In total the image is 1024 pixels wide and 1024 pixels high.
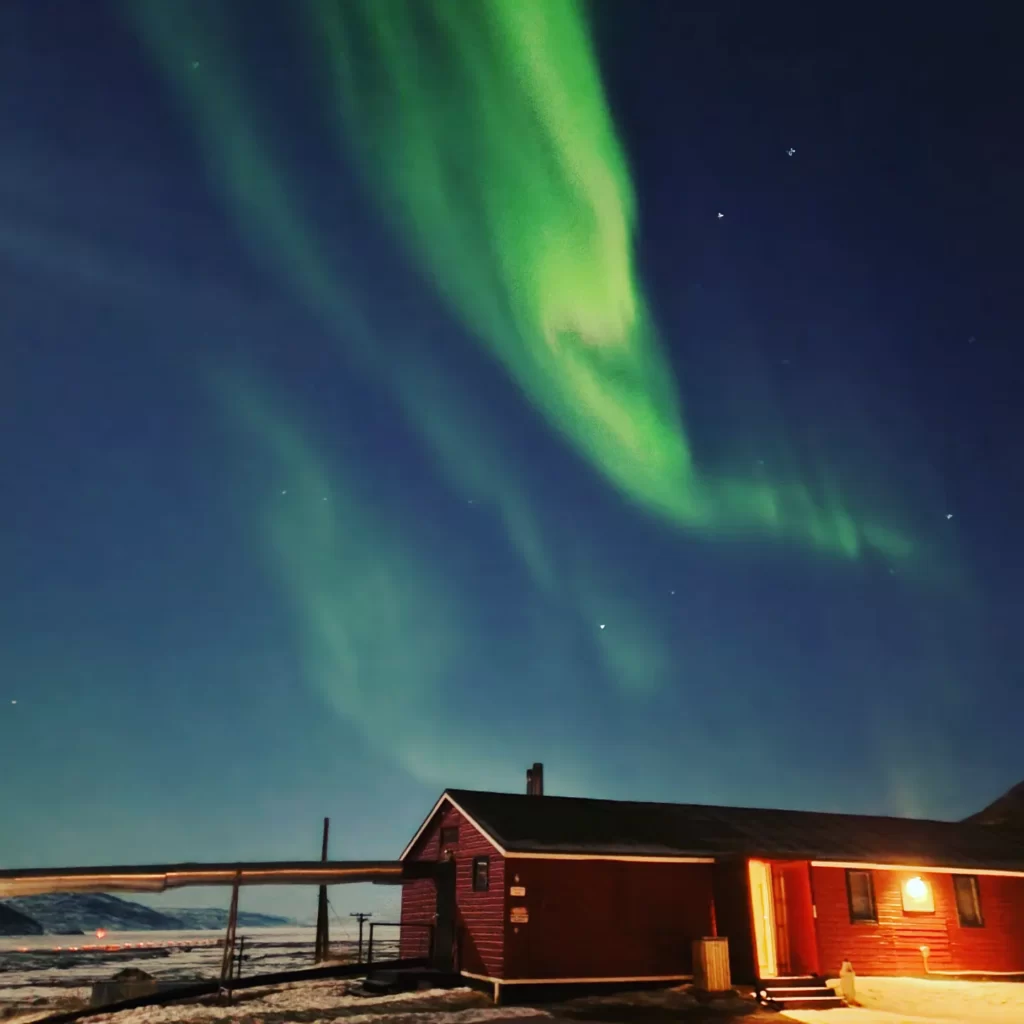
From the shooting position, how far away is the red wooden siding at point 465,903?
962 inches

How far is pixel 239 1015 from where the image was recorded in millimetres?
20250

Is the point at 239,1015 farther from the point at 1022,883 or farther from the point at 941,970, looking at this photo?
the point at 1022,883

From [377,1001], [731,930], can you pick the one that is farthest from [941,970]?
[377,1001]

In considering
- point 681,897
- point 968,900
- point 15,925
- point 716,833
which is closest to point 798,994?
point 681,897

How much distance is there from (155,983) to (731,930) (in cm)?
1761

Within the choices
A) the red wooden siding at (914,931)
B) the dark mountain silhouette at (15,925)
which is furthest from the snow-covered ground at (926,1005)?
the dark mountain silhouette at (15,925)

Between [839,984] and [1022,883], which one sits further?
[1022,883]

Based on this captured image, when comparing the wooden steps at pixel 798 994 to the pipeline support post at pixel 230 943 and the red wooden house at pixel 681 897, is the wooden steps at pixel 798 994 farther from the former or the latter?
the pipeline support post at pixel 230 943

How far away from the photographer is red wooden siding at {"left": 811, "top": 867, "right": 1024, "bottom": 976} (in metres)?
26.6

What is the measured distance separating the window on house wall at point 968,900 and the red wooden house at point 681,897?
4 cm

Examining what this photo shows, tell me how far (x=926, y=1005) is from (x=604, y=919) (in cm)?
841

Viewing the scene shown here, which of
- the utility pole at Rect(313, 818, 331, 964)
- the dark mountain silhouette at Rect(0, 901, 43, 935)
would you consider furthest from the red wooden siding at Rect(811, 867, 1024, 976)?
the dark mountain silhouette at Rect(0, 901, 43, 935)

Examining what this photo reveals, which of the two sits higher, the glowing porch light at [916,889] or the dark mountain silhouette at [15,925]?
the glowing porch light at [916,889]

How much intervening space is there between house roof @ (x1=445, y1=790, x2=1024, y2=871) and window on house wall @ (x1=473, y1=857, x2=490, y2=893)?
1.17 m
